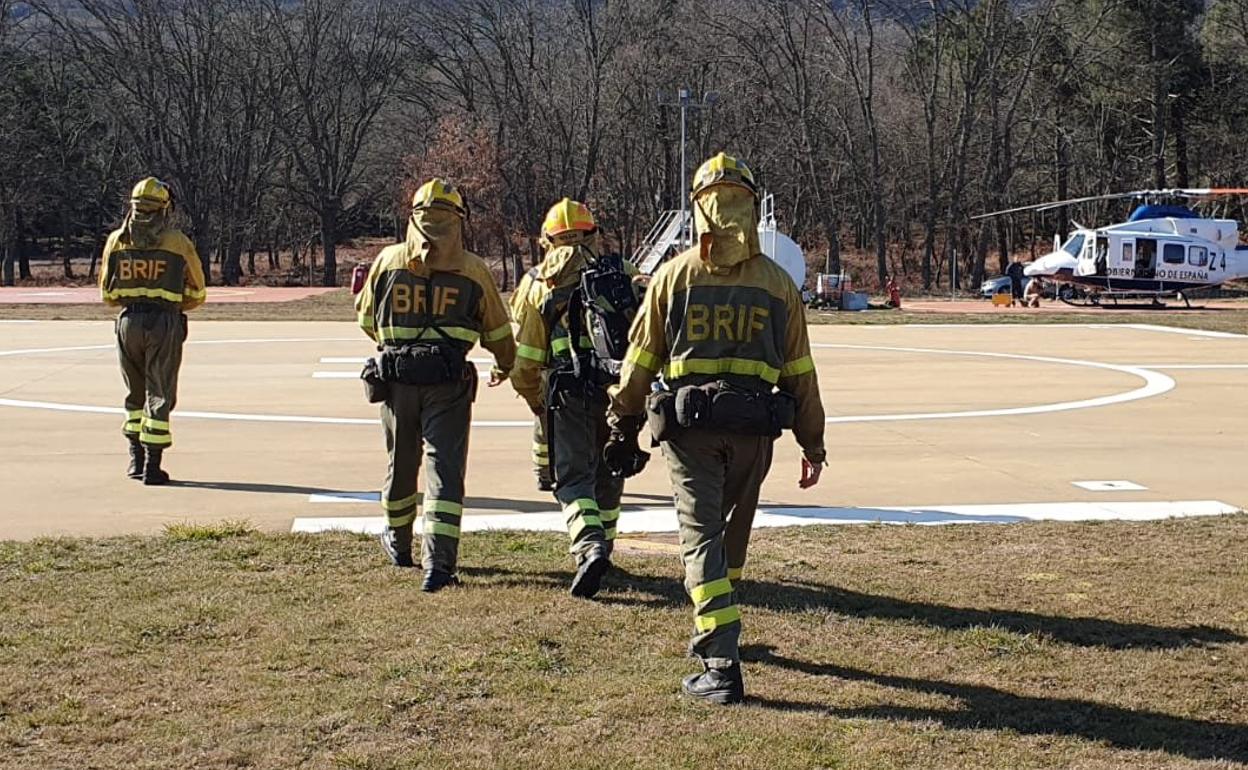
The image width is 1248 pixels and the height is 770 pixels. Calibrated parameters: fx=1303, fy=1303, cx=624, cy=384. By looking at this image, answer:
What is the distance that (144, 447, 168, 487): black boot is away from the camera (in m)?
9.53

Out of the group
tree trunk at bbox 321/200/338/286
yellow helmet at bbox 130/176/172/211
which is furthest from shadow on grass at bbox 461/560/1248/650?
tree trunk at bbox 321/200/338/286

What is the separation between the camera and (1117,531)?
8023mm

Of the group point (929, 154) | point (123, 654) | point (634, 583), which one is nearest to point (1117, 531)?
point (634, 583)

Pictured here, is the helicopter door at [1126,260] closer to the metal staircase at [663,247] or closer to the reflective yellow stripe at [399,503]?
the metal staircase at [663,247]

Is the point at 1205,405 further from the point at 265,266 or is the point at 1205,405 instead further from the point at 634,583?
the point at 265,266

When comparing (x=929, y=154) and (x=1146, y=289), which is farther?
(x=929, y=154)

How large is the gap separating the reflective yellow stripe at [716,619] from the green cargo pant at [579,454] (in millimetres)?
1512

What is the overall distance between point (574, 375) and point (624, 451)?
95 centimetres

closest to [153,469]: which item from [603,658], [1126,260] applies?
[603,658]

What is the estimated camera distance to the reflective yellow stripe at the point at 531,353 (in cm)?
677

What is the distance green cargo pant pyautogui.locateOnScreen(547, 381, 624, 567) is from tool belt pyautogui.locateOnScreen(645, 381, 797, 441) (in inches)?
57.6

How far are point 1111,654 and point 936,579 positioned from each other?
4.49ft

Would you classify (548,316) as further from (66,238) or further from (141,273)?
(66,238)

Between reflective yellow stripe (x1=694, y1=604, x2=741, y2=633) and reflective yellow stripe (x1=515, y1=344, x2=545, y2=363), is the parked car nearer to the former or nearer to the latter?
reflective yellow stripe (x1=515, y1=344, x2=545, y2=363)
